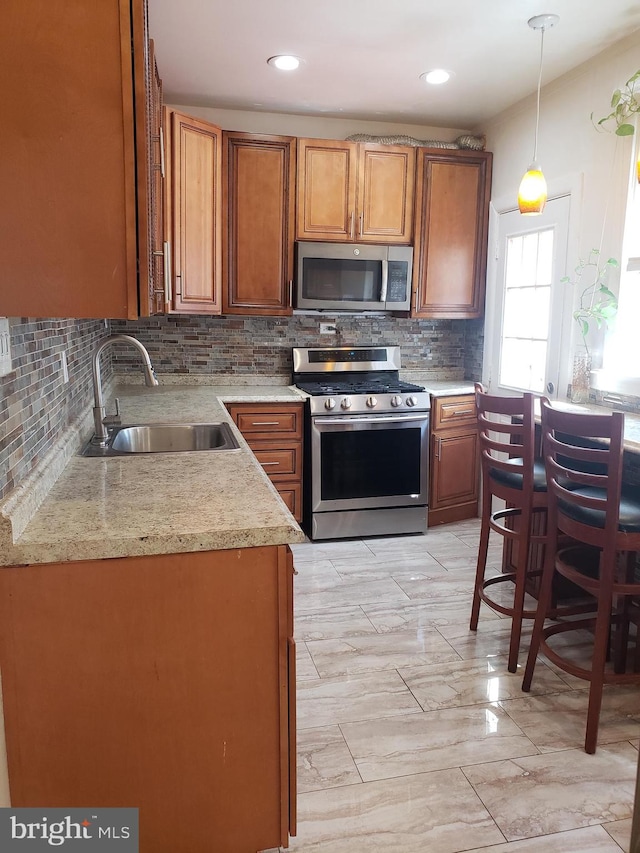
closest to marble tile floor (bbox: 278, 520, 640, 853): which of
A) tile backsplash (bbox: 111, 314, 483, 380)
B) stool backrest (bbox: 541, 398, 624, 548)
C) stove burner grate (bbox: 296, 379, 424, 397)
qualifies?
stool backrest (bbox: 541, 398, 624, 548)

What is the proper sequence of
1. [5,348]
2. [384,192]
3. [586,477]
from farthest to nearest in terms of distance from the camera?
[384,192] < [586,477] < [5,348]

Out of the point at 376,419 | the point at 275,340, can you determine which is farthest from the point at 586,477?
the point at 275,340

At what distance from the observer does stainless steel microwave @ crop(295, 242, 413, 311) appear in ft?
12.7

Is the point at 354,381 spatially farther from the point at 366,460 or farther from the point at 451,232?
the point at 451,232

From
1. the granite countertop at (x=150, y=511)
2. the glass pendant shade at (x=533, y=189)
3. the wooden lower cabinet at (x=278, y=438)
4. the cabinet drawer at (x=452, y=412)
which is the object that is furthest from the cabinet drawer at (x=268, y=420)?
the glass pendant shade at (x=533, y=189)

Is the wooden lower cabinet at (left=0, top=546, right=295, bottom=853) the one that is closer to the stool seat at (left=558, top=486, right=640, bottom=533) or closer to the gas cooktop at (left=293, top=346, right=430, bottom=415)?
the stool seat at (left=558, top=486, right=640, bottom=533)

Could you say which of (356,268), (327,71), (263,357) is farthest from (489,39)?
(263,357)

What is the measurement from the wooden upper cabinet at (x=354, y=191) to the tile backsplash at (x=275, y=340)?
614 mm

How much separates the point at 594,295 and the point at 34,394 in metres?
2.64

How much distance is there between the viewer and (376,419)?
3.76m

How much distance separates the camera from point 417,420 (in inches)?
151

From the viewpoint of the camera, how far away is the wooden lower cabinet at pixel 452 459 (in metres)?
3.95

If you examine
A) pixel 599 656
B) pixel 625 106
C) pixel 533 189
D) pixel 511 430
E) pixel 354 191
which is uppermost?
pixel 625 106

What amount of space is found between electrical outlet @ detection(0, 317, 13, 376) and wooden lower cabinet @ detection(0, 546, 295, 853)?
1.40 ft
